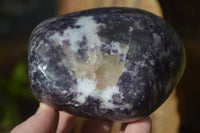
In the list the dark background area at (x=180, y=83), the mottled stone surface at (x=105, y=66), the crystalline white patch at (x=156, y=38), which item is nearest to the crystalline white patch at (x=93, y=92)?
the mottled stone surface at (x=105, y=66)

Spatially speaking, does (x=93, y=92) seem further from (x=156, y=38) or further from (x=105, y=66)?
(x=156, y=38)

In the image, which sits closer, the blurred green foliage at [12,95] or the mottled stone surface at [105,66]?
the mottled stone surface at [105,66]

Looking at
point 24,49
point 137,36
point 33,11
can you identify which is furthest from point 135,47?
point 33,11

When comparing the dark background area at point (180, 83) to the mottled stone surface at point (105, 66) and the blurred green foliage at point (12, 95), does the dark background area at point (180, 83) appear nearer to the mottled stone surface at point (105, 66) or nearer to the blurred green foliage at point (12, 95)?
the blurred green foliage at point (12, 95)

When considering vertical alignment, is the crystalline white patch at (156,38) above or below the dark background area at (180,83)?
above

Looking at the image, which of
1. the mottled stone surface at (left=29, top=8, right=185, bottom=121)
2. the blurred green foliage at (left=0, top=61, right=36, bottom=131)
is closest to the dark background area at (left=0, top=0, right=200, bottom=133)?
the blurred green foliage at (left=0, top=61, right=36, bottom=131)

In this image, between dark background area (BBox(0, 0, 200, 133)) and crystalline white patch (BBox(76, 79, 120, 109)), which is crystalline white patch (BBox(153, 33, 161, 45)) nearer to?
crystalline white patch (BBox(76, 79, 120, 109))
